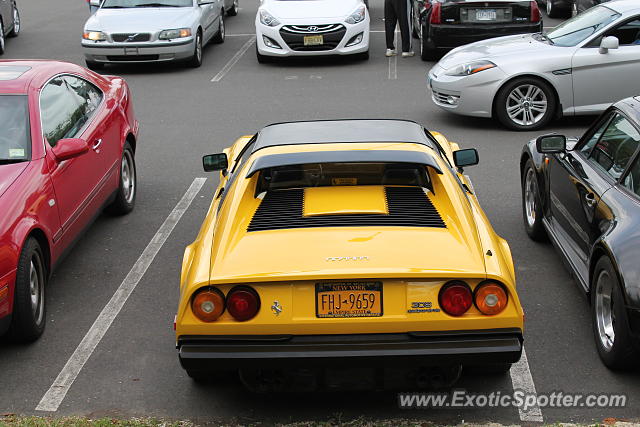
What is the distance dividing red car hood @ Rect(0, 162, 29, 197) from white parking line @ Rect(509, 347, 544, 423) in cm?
345

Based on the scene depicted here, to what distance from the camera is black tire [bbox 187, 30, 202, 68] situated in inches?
680

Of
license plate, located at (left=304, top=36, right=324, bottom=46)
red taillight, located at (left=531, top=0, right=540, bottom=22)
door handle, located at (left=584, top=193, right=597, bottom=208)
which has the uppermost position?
door handle, located at (left=584, top=193, right=597, bottom=208)

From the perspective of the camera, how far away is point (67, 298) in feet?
24.2

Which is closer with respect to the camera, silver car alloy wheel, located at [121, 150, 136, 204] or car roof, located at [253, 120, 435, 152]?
car roof, located at [253, 120, 435, 152]

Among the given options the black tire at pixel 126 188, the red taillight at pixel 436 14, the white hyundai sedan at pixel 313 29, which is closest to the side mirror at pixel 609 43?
the red taillight at pixel 436 14

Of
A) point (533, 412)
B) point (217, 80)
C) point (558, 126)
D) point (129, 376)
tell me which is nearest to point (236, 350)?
point (129, 376)

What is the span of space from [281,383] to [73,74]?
177 inches

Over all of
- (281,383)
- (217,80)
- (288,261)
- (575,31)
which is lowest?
(217,80)

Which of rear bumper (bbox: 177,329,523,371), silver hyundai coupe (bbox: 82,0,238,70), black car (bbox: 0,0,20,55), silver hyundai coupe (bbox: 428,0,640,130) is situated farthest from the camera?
black car (bbox: 0,0,20,55)

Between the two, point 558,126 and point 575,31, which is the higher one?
point 575,31

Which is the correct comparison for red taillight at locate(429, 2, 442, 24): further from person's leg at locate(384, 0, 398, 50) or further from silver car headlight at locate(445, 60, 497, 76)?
silver car headlight at locate(445, 60, 497, 76)

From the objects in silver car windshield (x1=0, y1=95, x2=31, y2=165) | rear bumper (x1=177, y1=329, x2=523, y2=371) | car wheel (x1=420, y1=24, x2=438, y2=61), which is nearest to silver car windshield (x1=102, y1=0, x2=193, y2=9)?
car wheel (x1=420, y1=24, x2=438, y2=61)

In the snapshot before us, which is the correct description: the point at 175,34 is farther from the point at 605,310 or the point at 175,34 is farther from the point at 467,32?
the point at 605,310

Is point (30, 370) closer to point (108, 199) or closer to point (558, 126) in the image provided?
point (108, 199)
